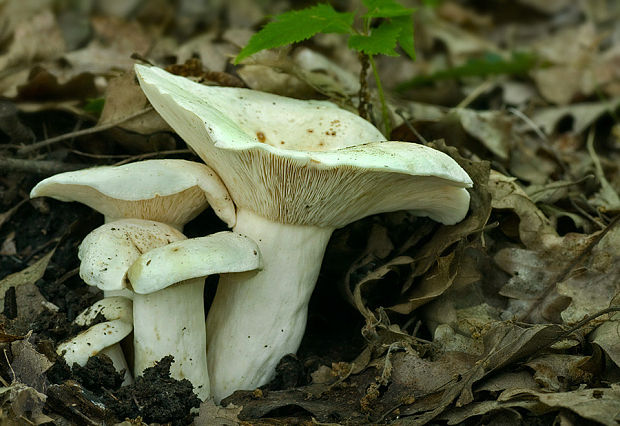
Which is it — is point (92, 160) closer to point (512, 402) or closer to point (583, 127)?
point (512, 402)

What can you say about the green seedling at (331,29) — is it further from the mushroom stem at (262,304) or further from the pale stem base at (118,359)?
the pale stem base at (118,359)

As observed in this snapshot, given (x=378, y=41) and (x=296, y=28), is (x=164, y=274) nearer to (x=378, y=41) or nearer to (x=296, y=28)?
(x=296, y=28)

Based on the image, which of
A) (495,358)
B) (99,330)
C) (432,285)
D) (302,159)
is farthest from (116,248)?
(495,358)

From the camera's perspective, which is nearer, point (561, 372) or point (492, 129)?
point (561, 372)

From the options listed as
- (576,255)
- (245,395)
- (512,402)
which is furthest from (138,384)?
(576,255)

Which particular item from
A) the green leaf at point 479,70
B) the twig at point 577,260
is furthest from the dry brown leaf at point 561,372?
the green leaf at point 479,70

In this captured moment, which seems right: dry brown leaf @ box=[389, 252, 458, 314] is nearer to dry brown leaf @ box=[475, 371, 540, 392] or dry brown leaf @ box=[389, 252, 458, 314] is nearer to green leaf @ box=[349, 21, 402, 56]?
dry brown leaf @ box=[475, 371, 540, 392]
